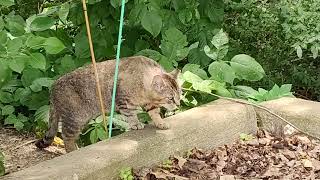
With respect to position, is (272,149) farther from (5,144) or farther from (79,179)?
(5,144)

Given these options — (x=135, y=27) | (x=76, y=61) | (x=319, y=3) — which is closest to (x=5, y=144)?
(x=76, y=61)

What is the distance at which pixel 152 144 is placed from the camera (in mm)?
4125

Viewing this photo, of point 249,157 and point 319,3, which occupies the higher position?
point 319,3

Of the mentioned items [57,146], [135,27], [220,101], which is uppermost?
[135,27]

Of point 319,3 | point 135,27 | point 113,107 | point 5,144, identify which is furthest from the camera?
point 319,3

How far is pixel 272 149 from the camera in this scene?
180 inches

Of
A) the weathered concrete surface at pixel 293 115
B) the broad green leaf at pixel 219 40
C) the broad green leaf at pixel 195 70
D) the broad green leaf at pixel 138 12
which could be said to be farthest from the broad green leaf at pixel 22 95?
the weathered concrete surface at pixel 293 115

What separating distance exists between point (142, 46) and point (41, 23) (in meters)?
0.86

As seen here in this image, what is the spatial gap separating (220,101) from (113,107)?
1.04m

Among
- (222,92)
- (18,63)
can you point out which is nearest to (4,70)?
(18,63)

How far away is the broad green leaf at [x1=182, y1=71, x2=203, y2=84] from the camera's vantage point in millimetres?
5066

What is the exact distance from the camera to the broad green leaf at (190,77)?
16.6ft

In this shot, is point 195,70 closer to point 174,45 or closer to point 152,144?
point 174,45

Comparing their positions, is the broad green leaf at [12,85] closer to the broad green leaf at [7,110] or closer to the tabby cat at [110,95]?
the broad green leaf at [7,110]
